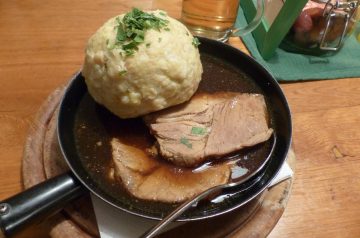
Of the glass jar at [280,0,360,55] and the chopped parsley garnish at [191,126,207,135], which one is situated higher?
the glass jar at [280,0,360,55]

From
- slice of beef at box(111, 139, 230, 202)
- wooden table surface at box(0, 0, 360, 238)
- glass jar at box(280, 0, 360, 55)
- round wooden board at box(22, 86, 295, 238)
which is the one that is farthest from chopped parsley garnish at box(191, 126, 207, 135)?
glass jar at box(280, 0, 360, 55)

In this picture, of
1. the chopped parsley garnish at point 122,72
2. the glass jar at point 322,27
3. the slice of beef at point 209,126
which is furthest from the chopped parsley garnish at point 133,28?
the glass jar at point 322,27

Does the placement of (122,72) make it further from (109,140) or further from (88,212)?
(88,212)

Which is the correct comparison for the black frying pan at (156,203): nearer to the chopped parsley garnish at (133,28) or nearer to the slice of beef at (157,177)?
the slice of beef at (157,177)

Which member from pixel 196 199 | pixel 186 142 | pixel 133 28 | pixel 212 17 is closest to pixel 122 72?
pixel 133 28

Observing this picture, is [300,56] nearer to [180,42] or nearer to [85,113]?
[180,42]

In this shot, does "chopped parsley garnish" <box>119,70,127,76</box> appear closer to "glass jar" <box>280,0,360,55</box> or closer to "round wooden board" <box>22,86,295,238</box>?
"round wooden board" <box>22,86,295,238</box>

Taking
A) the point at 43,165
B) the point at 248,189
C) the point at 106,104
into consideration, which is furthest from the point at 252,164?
the point at 43,165
